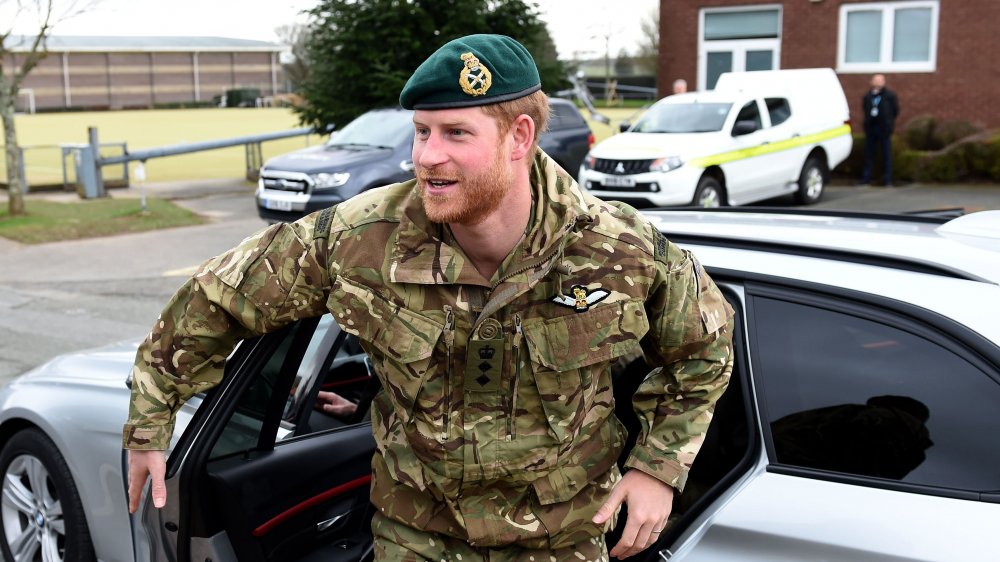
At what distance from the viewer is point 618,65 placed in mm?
62906

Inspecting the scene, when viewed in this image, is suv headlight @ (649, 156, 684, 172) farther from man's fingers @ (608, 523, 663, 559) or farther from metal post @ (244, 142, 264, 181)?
metal post @ (244, 142, 264, 181)

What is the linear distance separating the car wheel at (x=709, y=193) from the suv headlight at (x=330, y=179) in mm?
4314

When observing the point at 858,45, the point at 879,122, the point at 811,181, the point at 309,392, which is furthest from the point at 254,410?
the point at 858,45

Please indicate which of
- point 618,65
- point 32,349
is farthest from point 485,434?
point 618,65

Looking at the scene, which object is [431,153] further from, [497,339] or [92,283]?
[92,283]

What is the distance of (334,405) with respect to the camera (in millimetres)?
3182

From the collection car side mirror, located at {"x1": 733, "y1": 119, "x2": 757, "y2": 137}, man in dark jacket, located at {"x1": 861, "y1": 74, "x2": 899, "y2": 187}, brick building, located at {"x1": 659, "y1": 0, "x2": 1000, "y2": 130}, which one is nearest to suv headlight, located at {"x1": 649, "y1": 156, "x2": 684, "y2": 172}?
car side mirror, located at {"x1": 733, "y1": 119, "x2": 757, "y2": 137}

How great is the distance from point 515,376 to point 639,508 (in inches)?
13.9

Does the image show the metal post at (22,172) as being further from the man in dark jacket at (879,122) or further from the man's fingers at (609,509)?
the man's fingers at (609,509)

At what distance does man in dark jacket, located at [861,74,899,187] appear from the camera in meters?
17.1

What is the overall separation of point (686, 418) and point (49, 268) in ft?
35.7

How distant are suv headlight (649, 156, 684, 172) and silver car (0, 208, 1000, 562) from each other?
9742 millimetres

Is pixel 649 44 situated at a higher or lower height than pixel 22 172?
higher

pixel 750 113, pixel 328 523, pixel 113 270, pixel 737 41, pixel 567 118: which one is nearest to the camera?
pixel 328 523
